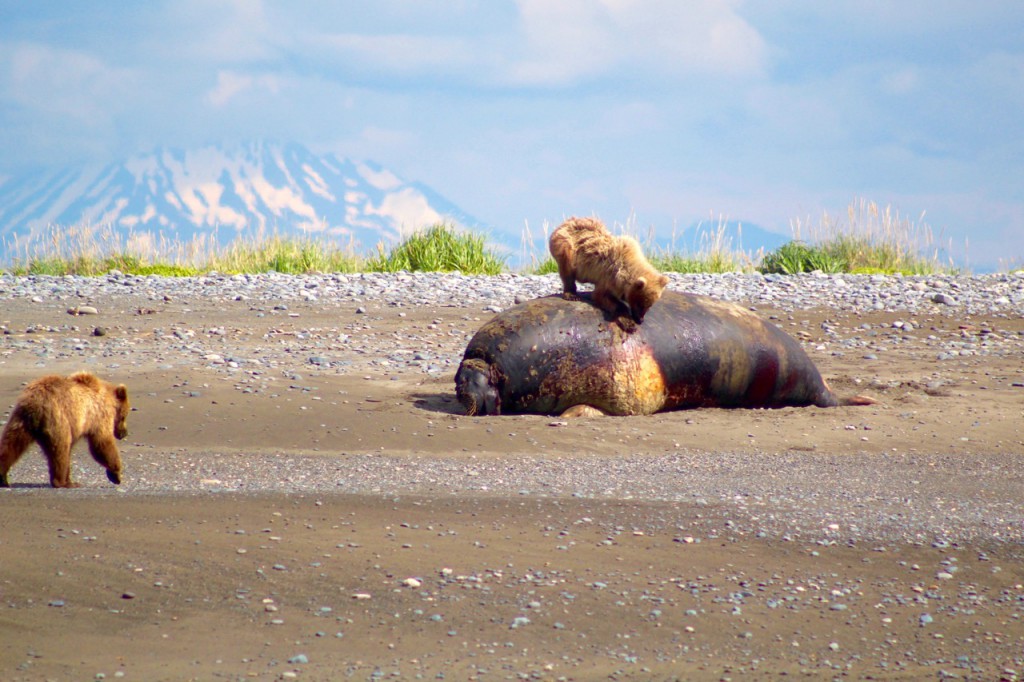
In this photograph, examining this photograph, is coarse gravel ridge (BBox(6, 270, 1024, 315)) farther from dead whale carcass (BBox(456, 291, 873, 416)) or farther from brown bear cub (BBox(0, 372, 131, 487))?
brown bear cub (BBox(0, 372, 131, 487))

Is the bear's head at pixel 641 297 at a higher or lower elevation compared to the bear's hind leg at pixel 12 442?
higher

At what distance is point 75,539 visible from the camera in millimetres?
4812

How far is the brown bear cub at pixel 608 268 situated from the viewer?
845 cm

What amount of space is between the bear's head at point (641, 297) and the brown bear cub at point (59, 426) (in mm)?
3946

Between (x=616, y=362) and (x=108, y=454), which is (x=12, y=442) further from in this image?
(x=616, y=362)

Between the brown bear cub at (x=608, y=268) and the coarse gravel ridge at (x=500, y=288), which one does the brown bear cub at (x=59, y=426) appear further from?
the coarse gravel ridge at (x=500, y=288)

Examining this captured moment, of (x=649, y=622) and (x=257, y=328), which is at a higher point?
(x=257, y=328)

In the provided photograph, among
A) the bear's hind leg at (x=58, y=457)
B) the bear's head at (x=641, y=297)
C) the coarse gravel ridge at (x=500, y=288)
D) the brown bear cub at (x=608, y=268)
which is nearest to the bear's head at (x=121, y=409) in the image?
the bear's hind leg at (x=58, y=457)

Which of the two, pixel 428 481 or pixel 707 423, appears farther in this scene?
pixel 707 423

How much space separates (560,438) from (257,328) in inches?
244

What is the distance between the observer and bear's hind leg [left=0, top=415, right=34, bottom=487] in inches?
234

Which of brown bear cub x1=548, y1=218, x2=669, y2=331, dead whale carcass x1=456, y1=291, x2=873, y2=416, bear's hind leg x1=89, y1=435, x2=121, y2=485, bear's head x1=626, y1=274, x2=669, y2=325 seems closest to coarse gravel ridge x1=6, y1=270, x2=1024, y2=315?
brown bear cub x1=548, y1=218, x2=669, y2=331

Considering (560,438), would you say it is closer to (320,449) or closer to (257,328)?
(320,449)

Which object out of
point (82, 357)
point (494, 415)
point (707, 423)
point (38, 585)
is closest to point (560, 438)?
point (494, 415)
